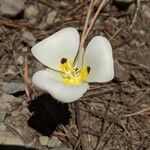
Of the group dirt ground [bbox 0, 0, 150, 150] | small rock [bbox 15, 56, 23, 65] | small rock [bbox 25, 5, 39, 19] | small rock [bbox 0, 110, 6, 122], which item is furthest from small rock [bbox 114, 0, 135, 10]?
small rock [bbox 0, 110, 6, 122]

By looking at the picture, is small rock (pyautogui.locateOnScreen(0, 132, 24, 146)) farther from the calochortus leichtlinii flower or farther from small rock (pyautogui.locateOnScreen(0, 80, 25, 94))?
the calochortus leichtlinii flower

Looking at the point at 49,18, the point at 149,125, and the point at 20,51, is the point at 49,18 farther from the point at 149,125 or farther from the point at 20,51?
the point at 149,125

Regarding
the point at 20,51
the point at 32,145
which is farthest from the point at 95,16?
the point at 32,145

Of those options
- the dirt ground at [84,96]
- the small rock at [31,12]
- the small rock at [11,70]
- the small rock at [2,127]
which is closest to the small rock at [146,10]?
the dirt ground at [84,96]

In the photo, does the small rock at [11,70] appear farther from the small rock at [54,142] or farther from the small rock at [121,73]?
the small rock at [121,73]

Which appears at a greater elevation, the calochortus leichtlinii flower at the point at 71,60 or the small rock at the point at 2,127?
the calochortus leichtlinii flower at the point at 71,60

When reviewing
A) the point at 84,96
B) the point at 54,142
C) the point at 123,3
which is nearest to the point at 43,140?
the point at 54,142

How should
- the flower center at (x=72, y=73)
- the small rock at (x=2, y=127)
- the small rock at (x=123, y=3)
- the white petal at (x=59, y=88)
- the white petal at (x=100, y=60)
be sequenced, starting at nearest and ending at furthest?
the white petal at (x=59, y=88) → the white petal at (x=100, y=60) → the flower center at (x=72, y=73) → the small rock at (x=2, y=127) → the small rock at (x=123, y=3)
